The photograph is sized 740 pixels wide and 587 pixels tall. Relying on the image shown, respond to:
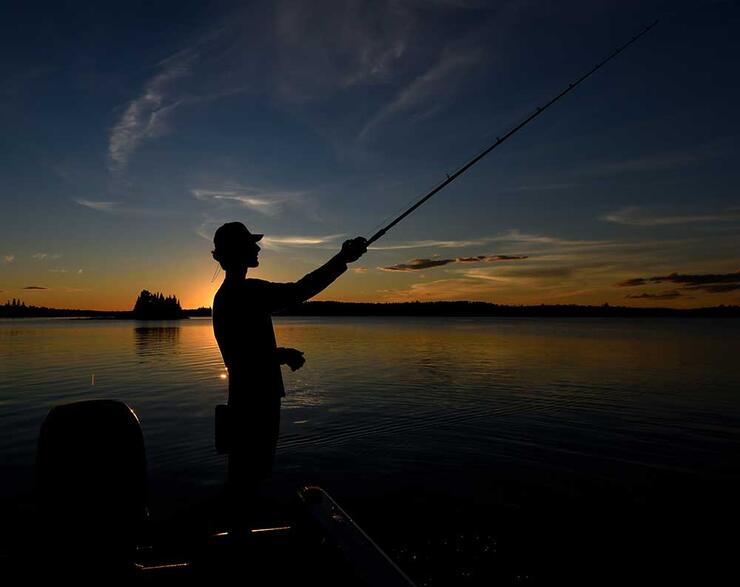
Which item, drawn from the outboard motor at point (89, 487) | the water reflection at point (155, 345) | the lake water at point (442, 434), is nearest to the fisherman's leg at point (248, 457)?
the outboard motor at point (89, 487)

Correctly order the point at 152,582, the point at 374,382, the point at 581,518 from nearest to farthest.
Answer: the point at 152,582
the point at 581,518
the point at 374,382

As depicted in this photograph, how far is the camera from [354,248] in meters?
4.52

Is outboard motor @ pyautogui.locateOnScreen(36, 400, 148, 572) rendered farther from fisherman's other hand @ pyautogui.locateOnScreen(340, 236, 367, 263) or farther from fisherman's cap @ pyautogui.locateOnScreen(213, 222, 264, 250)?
fisherman's other hand @ pyautogui.locateOnScreen(340, 236, 367, 263)

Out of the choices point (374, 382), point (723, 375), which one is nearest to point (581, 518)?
point (374, 382)

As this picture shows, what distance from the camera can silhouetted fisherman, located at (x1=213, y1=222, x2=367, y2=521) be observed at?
4.22m

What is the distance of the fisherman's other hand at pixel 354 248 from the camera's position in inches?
176

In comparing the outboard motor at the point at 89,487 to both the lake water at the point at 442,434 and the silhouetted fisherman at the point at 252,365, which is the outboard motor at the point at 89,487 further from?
the lake water at the point at 442,434

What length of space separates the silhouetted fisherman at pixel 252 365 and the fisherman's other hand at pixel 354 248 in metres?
0.09

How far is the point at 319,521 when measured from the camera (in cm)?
428

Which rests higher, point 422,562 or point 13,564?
point 13,564

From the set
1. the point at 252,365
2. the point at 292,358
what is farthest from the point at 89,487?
the point at 292,358

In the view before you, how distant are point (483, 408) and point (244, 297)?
13.3m

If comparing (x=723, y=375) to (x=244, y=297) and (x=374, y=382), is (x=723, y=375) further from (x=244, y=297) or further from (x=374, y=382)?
(x=244, y=297)

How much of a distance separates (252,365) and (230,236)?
1150mm
